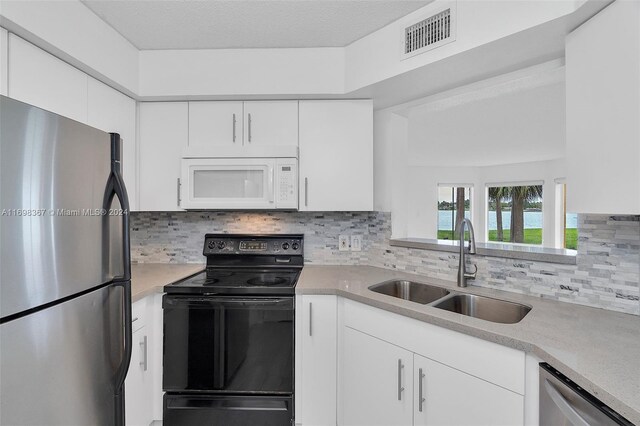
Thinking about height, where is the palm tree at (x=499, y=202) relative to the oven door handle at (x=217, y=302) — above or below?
above

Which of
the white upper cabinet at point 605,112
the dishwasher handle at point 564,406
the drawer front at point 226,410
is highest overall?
the white upper cabinet at point 605,112

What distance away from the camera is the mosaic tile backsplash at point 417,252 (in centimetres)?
135

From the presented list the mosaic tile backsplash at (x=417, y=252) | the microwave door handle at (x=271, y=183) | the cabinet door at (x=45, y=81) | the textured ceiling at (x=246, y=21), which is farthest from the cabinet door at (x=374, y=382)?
the cabinet door at (x=45, y=81)

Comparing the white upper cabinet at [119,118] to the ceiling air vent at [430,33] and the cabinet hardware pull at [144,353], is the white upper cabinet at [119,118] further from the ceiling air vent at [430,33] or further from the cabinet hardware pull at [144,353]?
the ceiling air vent at [430,33]

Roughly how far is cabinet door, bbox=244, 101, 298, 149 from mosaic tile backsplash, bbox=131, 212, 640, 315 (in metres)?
0.57

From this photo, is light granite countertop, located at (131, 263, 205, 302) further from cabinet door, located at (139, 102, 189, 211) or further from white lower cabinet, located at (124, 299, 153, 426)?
cabinet door, located at (139, 102, 189, 211)

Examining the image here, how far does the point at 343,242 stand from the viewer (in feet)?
7.98

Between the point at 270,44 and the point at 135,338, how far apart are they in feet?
6.01

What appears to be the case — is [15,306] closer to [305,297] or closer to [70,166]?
[70,166]

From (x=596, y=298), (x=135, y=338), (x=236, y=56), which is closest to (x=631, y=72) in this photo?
(x=596, y=298)

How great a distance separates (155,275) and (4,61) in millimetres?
1292

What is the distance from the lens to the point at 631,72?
3.25 ft

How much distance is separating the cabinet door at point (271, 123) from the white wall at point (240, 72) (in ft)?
0.35

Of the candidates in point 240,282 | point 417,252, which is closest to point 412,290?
point 417,252
